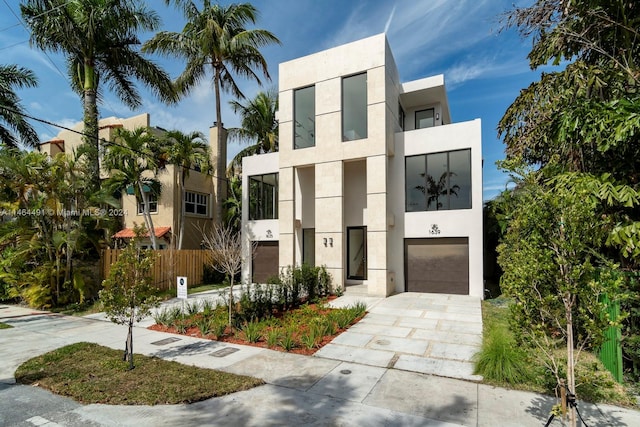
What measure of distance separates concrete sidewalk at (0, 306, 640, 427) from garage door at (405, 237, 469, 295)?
8270 millimetres

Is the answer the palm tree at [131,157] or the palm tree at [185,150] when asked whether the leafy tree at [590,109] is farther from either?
the palm tree at [131,157]

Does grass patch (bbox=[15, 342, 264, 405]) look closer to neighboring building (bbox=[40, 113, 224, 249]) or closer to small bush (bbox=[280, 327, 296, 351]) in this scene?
small bush (bbox=[280, 327, 296, 351])

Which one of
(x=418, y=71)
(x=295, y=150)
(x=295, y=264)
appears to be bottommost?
(x=295, y=264)

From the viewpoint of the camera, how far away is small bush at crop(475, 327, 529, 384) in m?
4.85

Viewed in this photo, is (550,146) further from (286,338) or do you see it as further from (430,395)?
(286,338)

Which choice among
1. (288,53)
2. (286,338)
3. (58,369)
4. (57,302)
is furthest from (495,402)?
(288,53)

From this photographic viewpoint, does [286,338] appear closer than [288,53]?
Yes

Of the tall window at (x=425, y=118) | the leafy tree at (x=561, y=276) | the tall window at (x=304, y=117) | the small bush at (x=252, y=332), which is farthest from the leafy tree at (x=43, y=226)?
the tall window at (x=425, y=118)

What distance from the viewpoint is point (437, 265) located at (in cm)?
1302

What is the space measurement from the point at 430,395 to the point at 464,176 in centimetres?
990

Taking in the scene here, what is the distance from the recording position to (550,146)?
7371 millimetres

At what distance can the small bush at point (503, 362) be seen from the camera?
485cm

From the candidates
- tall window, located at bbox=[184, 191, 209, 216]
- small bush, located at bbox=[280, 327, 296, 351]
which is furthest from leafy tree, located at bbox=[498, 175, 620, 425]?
tall window, located at bbox=[184, 191, 209, 216]

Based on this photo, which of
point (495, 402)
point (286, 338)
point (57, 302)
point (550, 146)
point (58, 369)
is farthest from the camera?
point (57, 302)
